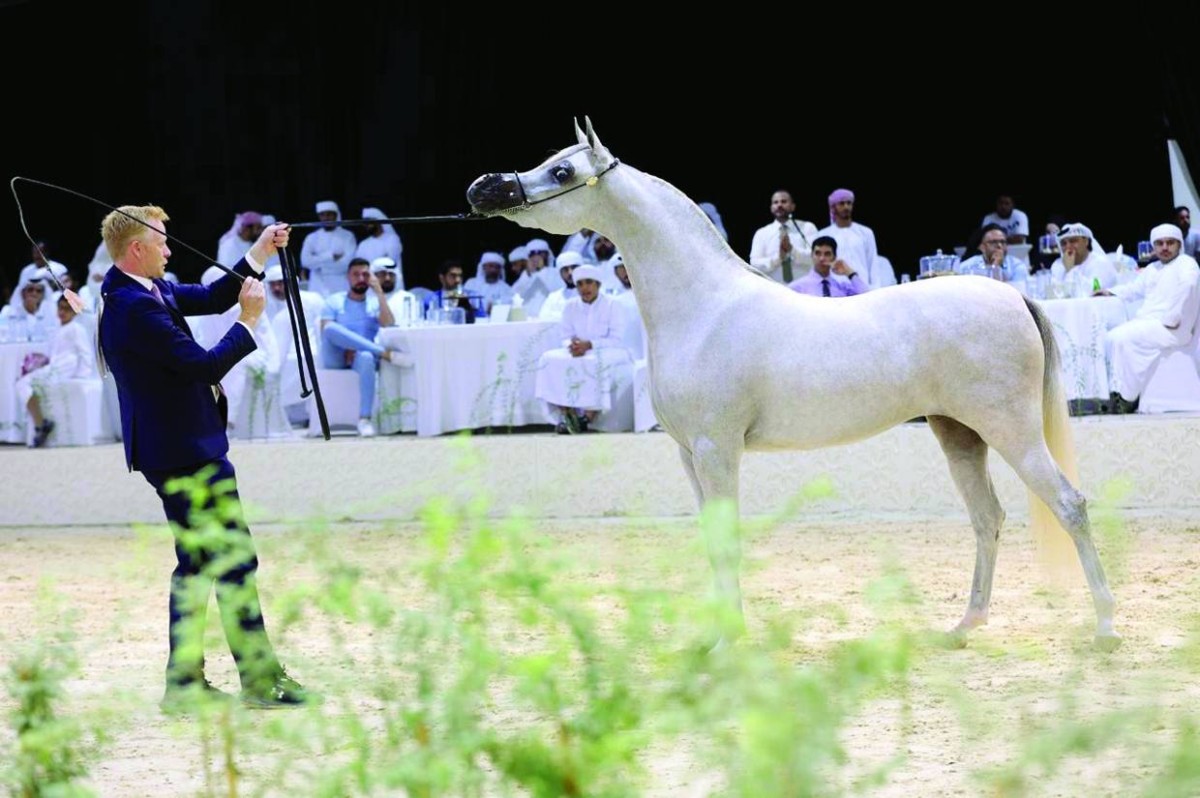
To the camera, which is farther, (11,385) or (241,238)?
(241,238)

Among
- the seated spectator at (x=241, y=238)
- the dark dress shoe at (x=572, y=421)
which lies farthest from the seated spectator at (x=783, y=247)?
the seated spectator at (x=241, y=238)

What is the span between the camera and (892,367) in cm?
614

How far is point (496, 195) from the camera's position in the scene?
20.4 ft

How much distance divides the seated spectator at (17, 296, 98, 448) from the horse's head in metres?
7.66

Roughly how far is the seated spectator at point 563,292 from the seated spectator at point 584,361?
731 millimetres

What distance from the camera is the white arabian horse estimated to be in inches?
240

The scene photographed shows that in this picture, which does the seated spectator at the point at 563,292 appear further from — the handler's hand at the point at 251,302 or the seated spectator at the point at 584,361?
the handler's hand at the point at 251,302

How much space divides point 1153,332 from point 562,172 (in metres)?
6.17

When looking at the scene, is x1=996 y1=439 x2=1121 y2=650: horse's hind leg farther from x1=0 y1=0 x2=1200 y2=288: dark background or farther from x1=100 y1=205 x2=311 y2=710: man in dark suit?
x1=0 y1=0 x2=1200 y2=288: dark background

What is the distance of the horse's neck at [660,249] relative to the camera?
6289mm

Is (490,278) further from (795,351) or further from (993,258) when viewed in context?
(795,351)

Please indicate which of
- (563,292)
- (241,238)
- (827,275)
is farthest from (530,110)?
(827,275)

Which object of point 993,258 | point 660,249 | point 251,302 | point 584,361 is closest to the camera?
point 251,302

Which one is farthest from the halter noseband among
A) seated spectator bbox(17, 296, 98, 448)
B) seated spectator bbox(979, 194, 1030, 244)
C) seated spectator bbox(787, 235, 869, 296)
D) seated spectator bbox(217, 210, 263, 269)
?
seated spectator bbox(979, 194, 1030, 244)
